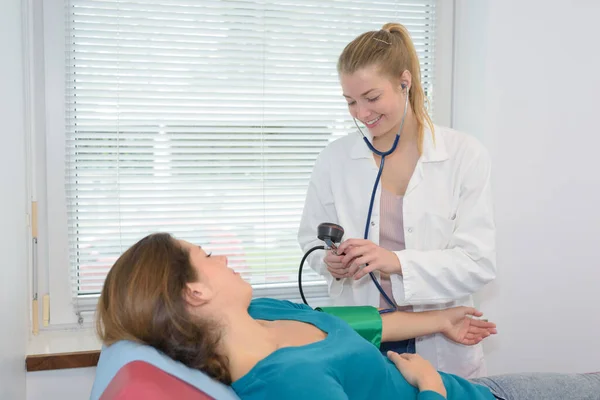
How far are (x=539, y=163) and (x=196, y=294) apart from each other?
5.53 feet

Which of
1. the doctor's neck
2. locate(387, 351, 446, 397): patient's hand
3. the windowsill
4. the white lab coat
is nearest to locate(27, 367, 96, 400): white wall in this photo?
the windowsill

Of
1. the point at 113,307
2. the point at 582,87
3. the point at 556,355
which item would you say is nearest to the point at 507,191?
the point at 582,87

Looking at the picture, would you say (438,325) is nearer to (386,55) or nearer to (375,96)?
(375,96)

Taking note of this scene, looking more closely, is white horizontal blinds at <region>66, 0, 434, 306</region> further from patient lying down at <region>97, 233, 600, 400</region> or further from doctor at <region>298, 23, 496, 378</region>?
patient lying down at <region>97, 233, 600, 400</region>

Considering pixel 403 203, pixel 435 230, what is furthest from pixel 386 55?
pixel 435 230

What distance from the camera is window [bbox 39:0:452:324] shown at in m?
2.19

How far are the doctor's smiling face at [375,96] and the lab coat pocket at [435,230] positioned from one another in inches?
12.0

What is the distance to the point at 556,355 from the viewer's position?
2.47 m

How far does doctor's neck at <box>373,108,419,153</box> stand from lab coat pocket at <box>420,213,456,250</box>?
24 centimetres

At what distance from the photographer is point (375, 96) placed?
167cm

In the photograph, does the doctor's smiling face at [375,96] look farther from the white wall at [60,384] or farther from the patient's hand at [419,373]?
the white wall at [60,384]

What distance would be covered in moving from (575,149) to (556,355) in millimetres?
862

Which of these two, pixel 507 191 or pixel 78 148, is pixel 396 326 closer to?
pixel 507 191

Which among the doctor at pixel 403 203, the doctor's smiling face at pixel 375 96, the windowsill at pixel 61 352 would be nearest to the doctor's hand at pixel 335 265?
the doctor at pixel 403 203
